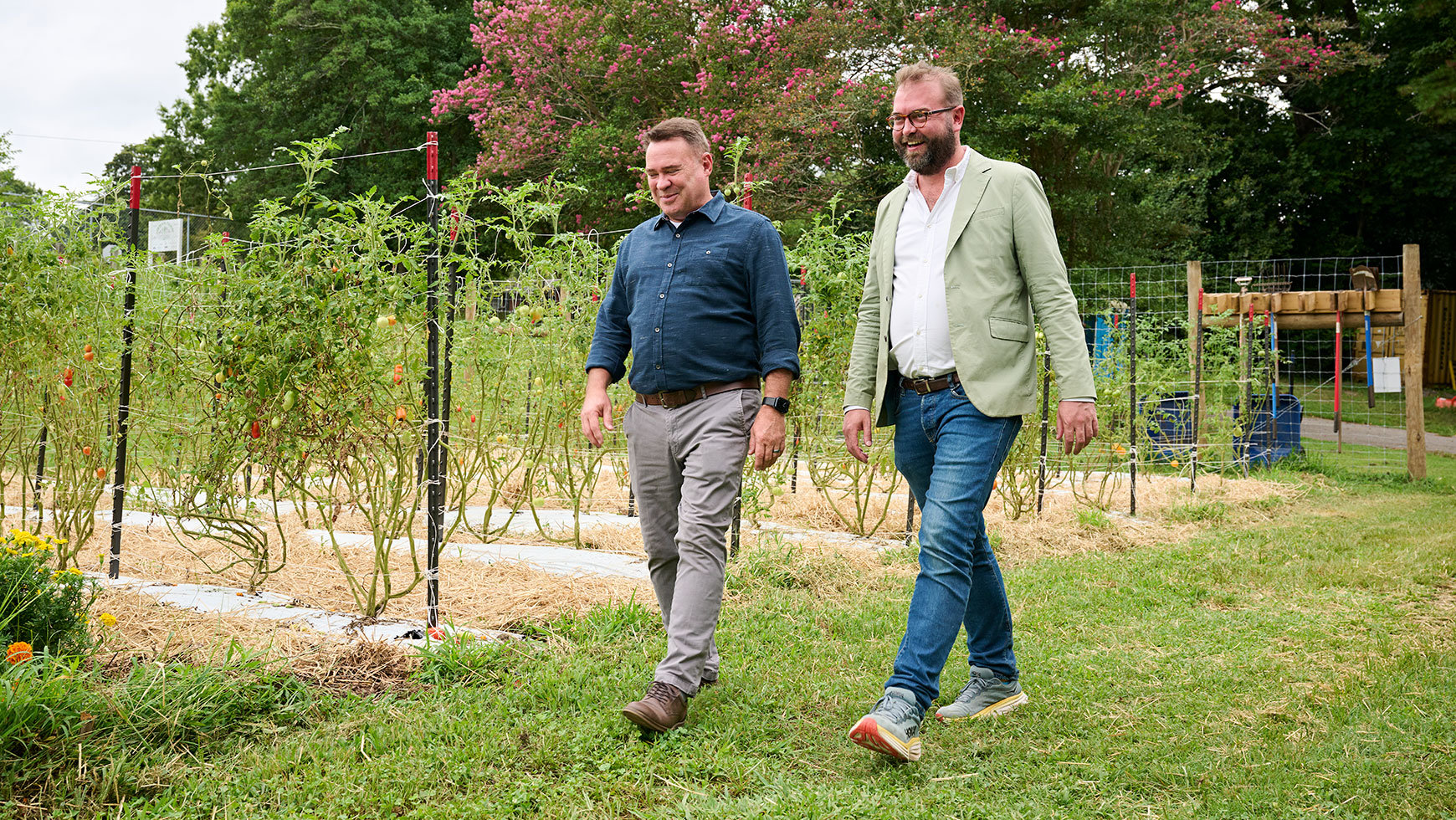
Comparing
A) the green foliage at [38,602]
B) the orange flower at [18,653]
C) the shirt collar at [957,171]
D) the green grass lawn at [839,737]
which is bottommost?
the green grass lawn at [839,737]

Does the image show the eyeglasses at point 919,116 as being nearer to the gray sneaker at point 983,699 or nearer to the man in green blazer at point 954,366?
the man in green blazer at point 954,366

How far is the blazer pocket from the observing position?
2.70 meters

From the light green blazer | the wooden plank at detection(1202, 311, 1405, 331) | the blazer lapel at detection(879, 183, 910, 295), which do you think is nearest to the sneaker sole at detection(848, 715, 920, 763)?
the light green blazer

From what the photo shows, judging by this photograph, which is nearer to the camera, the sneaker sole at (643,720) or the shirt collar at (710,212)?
the sneaker sole at (643,720)

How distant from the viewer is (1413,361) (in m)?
9.13

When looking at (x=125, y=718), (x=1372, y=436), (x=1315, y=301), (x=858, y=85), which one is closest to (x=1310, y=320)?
(x=1315, y=301)

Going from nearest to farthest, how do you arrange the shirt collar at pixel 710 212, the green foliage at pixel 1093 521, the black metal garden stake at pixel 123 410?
the shirt collar at pixel 710 212 < the black metal garden stake at pixel 123 410 < the green foliage at pixel 1093 521

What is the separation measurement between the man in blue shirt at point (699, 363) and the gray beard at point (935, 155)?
17.9 inches

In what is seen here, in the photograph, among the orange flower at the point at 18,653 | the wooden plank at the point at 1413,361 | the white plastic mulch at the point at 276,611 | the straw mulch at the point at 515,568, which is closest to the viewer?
the orange flower at the point at 18,653

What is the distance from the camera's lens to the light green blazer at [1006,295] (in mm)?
2672

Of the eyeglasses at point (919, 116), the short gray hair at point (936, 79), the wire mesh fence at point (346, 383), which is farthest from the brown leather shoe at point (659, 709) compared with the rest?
the short gray hair at point (936, 79)

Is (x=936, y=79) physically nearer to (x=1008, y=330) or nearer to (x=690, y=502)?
(x=1008, y=330)

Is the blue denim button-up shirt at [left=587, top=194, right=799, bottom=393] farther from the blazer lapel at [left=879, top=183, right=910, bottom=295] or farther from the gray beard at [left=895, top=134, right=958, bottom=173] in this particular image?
the gray beard at [left=895, top=134, right=958, bottom=173]

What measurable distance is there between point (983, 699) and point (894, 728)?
0.60 meters
